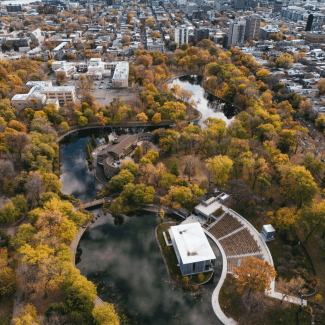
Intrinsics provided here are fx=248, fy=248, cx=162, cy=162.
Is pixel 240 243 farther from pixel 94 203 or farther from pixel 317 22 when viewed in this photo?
pixel 317 22

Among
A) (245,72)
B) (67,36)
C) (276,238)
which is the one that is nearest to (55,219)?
(276,238)

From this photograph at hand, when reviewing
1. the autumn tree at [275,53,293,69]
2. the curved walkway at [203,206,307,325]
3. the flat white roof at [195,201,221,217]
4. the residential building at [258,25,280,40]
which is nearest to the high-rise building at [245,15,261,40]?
the residential building at [258,25,280,40]

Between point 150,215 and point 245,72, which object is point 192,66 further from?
point 150,215

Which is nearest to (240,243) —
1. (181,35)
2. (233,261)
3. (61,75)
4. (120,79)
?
(233,261)

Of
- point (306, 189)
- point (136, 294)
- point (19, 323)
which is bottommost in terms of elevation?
point (136, 294)

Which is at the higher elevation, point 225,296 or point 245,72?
point 245,72

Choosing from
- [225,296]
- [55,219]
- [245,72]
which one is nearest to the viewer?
[225,296]

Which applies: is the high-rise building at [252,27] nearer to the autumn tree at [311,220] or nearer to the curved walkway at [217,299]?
the autumn tree at [311,220]
